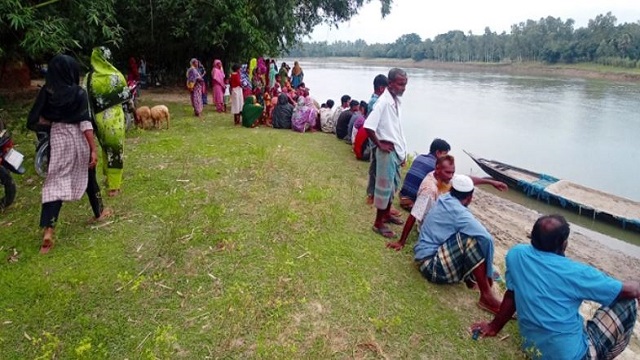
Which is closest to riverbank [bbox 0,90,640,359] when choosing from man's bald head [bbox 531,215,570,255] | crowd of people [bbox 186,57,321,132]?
man's bald head [bbox 531,215,570,255]

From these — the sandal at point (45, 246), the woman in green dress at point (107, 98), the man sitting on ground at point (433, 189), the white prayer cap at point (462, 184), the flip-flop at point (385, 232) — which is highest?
the woman in green dress at point (107, 98)

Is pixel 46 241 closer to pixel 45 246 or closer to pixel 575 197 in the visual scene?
pixel 45 246

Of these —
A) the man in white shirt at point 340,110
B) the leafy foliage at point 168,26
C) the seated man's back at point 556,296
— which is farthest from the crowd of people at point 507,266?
the leafy foliage at point 168,26

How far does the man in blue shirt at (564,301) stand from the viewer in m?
2.30

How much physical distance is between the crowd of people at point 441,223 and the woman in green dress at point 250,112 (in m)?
4.19

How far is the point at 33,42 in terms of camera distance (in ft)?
18.7

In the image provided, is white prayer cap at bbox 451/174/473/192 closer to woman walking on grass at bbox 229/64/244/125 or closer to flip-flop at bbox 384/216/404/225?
flip-flop at bbox 384/216/404/225

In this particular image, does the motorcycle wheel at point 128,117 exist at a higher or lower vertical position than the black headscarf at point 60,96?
lower

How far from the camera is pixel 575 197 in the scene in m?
9.23

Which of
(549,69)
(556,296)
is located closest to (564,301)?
(556,296)

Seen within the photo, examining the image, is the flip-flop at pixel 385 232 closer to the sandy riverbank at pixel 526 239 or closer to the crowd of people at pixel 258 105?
the sandy riverbank at pixel 526 239

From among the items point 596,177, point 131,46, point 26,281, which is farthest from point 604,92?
point 26,281

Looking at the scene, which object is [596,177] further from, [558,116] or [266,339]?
[266,339]

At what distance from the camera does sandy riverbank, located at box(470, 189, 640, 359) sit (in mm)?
6328
